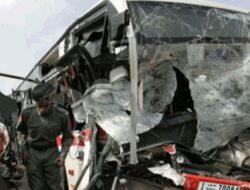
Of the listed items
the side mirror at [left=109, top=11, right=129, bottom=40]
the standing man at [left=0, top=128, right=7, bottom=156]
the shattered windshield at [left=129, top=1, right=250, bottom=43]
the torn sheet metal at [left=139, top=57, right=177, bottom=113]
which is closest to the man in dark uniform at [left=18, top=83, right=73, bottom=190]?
the standing man at [left=0, top=128, right=7, bottom=156]

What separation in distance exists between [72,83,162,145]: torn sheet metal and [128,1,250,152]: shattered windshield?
140 millimetres

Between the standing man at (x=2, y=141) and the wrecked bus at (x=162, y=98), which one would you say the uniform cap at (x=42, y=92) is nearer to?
the wrecked bus at (x=162, y=98)

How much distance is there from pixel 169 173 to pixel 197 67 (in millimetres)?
1143

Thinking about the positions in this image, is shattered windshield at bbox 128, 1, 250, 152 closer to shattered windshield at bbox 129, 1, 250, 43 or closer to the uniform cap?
shattered windshield at bbox 129, 1, 250, 43

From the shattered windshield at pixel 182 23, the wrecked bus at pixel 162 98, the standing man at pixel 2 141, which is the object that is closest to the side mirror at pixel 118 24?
the wrecked bus at pixel 162 98

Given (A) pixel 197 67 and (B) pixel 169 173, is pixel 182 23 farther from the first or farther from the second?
(B) pixel 169 173

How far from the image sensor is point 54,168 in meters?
5.91

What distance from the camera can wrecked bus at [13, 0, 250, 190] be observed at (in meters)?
4.68

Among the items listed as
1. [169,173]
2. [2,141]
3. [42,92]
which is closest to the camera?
[169,173]

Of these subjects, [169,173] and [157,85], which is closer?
[169,173]

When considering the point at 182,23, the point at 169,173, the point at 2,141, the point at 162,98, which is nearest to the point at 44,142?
the point at 2,141

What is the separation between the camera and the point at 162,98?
16.6ft

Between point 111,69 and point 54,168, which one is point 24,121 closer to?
point 54,168

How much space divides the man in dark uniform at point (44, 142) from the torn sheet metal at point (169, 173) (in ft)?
5.07
